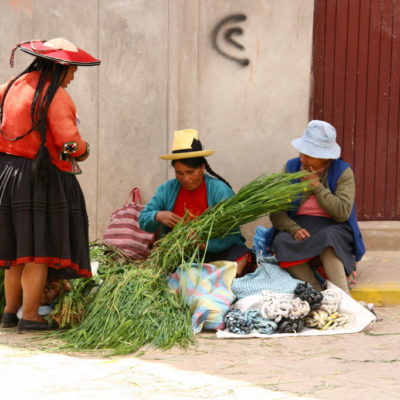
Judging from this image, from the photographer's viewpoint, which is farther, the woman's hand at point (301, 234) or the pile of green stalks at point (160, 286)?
the woman's hand at point (301, 234)

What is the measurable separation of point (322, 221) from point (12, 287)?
2.07m

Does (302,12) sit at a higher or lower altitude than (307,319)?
higher

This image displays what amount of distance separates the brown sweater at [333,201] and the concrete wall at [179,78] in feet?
3.15

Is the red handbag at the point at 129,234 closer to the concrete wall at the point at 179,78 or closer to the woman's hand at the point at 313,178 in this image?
the concrete wall at the point at 179,78

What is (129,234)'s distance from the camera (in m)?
6.11

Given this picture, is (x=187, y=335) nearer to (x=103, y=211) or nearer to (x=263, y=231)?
(x=263, y=231)

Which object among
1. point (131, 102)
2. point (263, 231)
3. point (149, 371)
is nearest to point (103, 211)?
point (131, 102)

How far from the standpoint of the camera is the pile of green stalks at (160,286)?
4.78 m

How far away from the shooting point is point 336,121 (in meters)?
6.70

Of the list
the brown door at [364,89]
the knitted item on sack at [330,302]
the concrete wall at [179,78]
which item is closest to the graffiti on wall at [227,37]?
the concrete wall at [179,78]

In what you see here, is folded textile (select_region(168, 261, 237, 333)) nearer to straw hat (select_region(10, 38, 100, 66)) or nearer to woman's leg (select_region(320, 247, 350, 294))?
woman's leg (select_region(320, 247, 350, 294))

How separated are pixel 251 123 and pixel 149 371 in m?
2.79

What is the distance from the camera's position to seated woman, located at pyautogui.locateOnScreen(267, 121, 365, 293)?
541cm

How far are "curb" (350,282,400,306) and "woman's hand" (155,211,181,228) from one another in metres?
1.28
